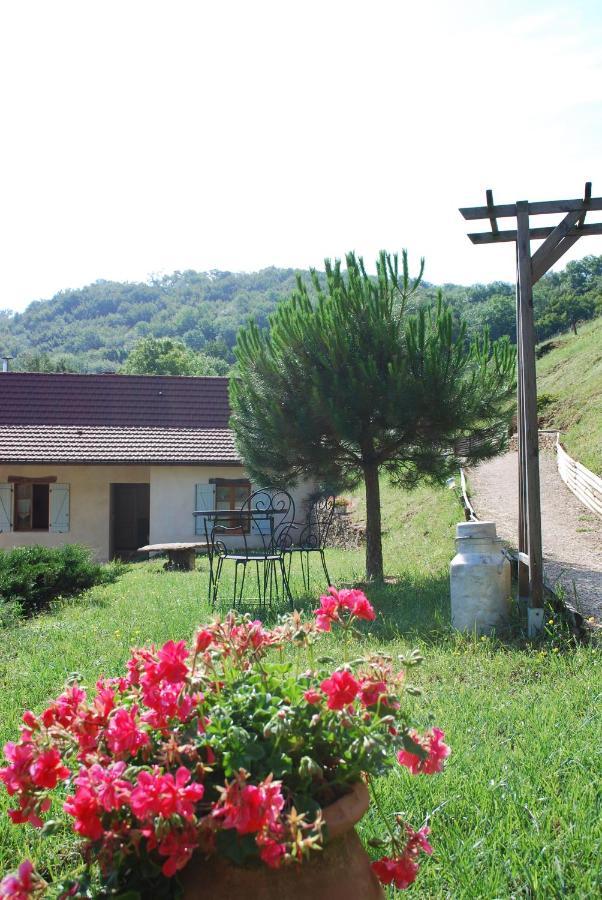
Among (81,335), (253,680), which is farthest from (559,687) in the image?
(81,335)

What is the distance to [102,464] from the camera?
19.8 meters

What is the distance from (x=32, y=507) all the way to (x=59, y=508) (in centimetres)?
102

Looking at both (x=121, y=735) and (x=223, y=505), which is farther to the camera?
(x=223, y=505)

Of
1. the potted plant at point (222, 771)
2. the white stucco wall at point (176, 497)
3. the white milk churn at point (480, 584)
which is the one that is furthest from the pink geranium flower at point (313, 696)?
the white stucco wall at point (176, 497)

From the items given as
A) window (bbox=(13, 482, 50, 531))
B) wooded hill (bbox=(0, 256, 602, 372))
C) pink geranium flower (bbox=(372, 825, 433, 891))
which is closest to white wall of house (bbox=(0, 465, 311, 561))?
window (bbox=(13, 482, 50, 531))

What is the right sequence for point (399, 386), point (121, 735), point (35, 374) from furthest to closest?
point (35, 374)
point (399, 386)
point (121, 735)

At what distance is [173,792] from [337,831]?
479 mm

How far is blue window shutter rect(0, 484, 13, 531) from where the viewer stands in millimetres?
19797

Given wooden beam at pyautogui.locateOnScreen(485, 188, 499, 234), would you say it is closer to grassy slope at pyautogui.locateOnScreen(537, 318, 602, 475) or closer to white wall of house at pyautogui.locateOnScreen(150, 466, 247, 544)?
grassy slope at pyautogui.locateOnScreen(537, 318, 602, 475)

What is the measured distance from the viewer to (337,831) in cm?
191

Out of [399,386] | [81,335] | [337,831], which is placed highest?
[81,335]

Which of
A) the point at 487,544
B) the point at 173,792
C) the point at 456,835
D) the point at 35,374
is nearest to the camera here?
the point at 173,792

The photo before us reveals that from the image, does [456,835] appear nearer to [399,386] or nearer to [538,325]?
[399,386]

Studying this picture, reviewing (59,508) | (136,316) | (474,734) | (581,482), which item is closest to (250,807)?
(474,734)
